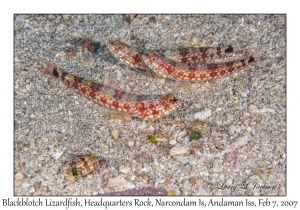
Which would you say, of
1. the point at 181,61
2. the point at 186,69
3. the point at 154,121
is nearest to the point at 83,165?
the point at 154,121

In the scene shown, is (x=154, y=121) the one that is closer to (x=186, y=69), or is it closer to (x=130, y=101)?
(x=130, y=101)

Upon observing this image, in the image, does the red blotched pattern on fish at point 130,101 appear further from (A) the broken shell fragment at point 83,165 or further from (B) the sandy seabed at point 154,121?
(A) the broken shell fragment at point 83,165

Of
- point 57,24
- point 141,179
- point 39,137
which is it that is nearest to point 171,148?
point 141,179

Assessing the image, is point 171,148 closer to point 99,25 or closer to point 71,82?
point 71,82

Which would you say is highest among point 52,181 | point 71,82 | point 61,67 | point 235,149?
point 61,67

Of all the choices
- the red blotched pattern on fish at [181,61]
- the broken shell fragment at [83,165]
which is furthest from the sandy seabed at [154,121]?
the red blotched pattern on fish at [181,61]
